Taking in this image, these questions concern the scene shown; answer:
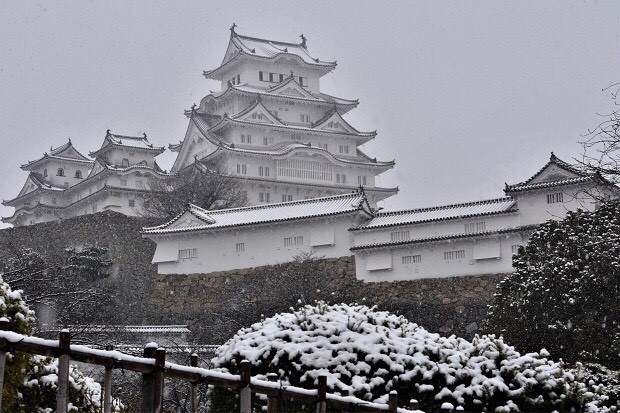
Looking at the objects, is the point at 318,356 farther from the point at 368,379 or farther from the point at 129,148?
the point at 129,148

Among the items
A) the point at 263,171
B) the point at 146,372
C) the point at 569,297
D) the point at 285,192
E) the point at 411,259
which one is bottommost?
the point at 146,372

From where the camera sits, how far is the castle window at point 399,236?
33.6m

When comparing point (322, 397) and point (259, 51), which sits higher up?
point (259, 51)

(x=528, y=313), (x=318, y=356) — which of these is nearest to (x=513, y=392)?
(x=318, y=356)

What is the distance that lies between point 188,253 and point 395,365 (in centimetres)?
2729

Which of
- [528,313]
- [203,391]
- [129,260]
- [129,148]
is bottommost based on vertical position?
[203,391]

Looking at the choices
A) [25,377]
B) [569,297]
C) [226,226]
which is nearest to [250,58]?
[226,226]

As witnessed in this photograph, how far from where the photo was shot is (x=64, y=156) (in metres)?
58.5

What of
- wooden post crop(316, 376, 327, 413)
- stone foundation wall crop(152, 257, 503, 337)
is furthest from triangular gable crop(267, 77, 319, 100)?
wooden post crop(316, 376, 327, 413)

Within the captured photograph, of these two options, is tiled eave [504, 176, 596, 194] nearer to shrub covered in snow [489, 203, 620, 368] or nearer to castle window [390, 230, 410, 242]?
castle window [390, 230, 410, 242]

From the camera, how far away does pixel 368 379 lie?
1059cm

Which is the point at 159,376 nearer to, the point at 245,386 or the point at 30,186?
the point at 245,386

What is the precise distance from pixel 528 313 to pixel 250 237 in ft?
55.2

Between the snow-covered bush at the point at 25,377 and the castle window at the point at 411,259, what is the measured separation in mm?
23946
